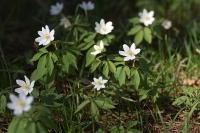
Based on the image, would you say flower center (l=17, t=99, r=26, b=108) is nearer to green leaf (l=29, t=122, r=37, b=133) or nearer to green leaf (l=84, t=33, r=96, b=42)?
green leaf (l=29, t=122, r=37, b=133)

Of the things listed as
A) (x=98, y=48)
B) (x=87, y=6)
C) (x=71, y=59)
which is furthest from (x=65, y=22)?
(x=71, y=59)

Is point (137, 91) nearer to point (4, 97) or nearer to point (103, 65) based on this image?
point (103, 65)

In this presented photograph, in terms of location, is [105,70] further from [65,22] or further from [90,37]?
[65,22]

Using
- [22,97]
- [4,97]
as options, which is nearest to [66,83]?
[4,97]

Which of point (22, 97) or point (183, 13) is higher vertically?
point (183, 13)

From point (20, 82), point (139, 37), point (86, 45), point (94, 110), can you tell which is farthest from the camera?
point (139, 37)

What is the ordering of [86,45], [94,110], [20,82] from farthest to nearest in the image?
[86,45]
[20,82]
[94,110]

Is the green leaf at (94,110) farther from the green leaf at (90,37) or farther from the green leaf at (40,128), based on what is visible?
the green leaf at (90,37)

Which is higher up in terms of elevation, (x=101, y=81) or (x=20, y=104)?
(x=101, y=81)

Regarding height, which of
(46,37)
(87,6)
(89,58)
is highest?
(87,6)
